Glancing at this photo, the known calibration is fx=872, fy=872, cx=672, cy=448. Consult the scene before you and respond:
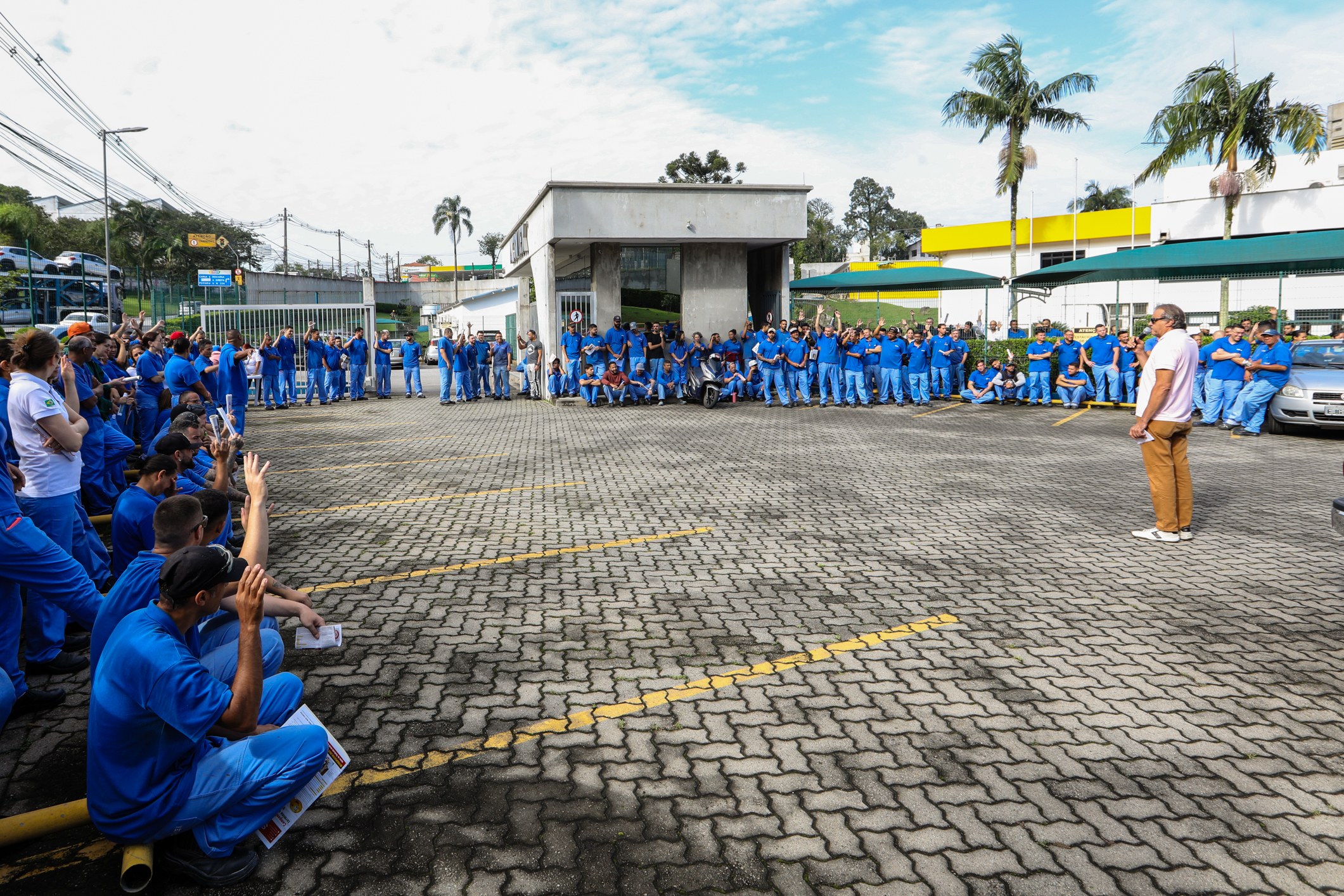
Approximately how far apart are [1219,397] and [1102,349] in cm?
351

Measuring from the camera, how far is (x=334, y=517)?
881cm

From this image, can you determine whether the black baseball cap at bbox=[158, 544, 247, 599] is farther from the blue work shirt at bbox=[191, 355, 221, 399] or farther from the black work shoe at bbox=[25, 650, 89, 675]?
the blue work shirt at bbox=[191, 355, 221, 399]

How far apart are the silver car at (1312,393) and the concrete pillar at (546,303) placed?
14827mm

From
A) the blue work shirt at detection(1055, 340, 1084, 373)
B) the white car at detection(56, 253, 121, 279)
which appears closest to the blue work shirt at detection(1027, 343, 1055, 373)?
the blue work shirt at detection(1055, 340, 1084, 373)

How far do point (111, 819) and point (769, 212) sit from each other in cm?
1965

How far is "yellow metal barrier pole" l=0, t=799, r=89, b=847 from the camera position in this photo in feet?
10.9

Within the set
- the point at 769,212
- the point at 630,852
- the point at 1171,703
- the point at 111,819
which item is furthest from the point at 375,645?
the point at 769,212

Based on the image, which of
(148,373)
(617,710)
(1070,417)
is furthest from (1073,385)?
(148,373)

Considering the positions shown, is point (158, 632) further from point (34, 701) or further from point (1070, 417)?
point (1070, 417)

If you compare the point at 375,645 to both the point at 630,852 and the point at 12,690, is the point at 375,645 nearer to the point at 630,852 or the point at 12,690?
the point at 12,690

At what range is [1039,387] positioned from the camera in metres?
19.3

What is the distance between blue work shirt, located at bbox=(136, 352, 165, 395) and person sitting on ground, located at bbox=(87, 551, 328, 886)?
978 cm

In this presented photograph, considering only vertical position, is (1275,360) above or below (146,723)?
above

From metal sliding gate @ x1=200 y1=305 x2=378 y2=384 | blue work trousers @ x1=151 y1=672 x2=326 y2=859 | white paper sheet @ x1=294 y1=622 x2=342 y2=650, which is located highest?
metal sliding gate @ x1=200 y1=305 x2=378 y2=384
